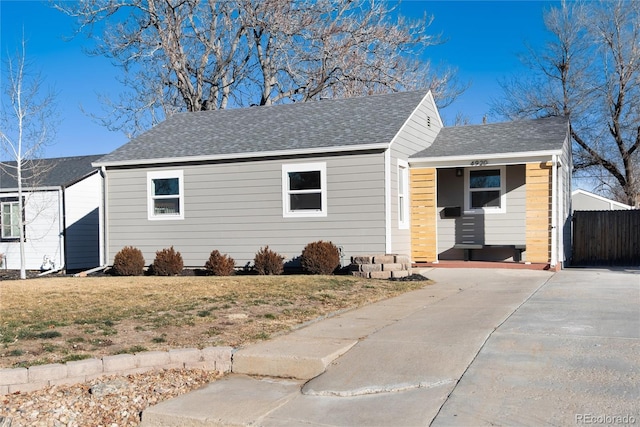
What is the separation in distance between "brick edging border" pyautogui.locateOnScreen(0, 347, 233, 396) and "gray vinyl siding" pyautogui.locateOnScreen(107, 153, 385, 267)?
809 cm

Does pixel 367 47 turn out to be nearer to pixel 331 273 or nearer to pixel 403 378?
pixel 331 273

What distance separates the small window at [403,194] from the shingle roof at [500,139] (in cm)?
49

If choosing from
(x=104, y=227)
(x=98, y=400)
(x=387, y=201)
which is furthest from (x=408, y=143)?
(x=98, y=400)

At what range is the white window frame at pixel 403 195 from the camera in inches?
583

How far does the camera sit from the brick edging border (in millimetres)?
5508

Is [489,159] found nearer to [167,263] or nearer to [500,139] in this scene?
[500,139]

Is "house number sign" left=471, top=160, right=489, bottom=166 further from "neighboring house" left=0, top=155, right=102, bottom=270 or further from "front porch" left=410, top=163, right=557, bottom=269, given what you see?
"neighboring house" left=0, top=155, right=102, bottom=270

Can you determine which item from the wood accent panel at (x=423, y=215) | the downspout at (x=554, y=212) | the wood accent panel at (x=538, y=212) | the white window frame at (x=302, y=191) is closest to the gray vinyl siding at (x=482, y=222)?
the wood accent panel at (x=538, y=212)

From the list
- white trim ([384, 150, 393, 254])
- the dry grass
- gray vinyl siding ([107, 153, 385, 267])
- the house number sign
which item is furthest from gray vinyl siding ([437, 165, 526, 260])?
the dry grass

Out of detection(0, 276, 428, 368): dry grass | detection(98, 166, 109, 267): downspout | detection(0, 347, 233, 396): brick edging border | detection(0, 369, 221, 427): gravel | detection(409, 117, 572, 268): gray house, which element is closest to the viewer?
detection(0, 369, 221, 427): gravel

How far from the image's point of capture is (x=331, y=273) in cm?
1382

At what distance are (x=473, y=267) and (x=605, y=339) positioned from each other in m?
8.07

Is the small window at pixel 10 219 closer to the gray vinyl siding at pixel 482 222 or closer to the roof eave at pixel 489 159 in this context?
the roof eave at pixel 489 159

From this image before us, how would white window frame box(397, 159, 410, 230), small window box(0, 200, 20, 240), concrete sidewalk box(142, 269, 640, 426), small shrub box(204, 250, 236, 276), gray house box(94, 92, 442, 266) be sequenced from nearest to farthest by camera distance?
concrete sidewalk box(142, 269, 640, 426) → gray house box(94, 92, 442, 266) → small shrub box(204, 250, 236, 276) → white window frame box(397, 159, 410, 230) → small window box(0, 200, 20, 240)
